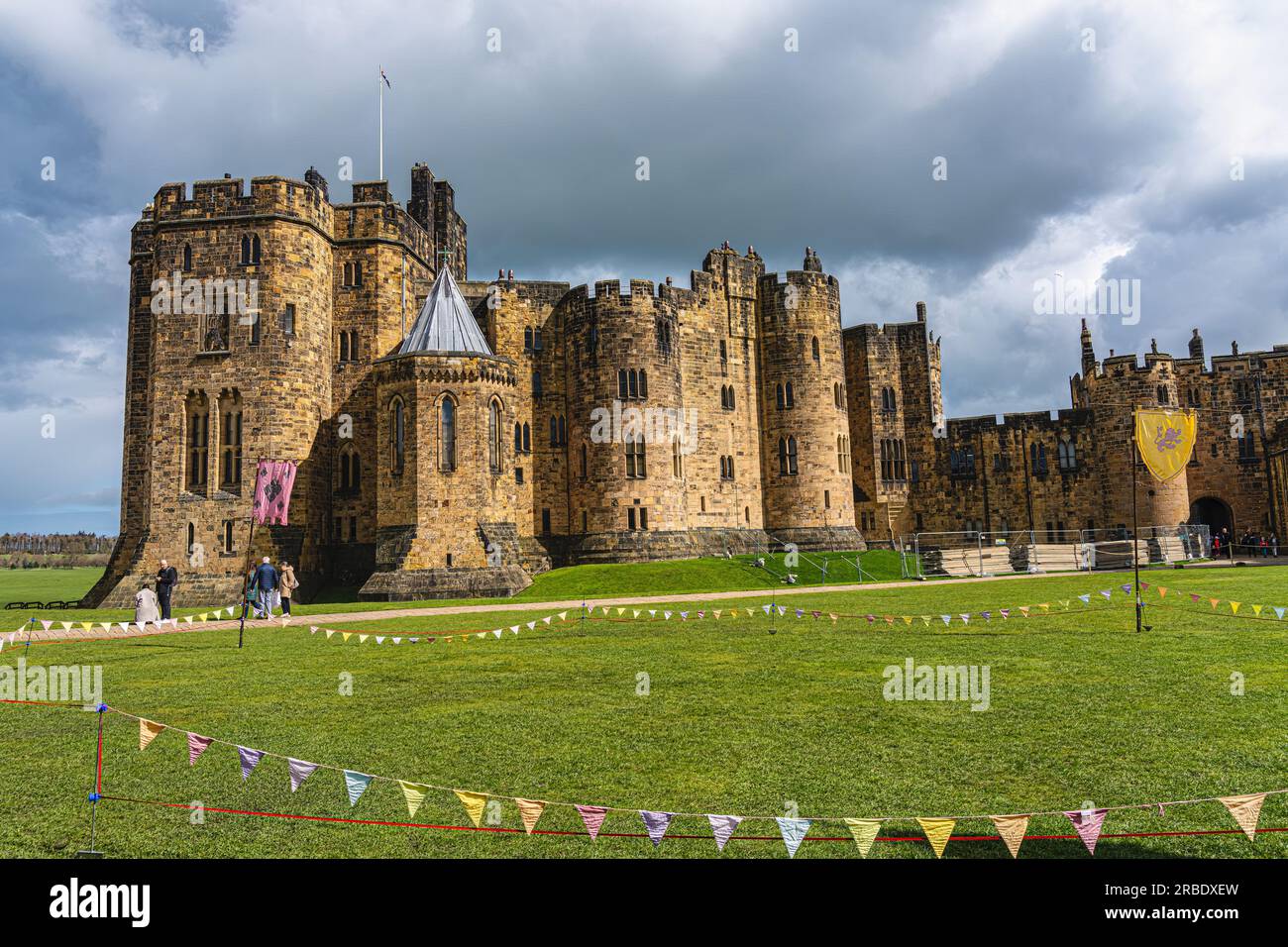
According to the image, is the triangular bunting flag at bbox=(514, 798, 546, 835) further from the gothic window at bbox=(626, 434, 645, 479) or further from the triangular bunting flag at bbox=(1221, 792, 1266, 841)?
the gothic window at bbox=(626, 434, 645, 479)

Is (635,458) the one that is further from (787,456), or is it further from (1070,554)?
(1070,554)

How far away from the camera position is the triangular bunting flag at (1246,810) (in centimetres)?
553

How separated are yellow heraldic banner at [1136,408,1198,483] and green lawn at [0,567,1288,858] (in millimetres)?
10098

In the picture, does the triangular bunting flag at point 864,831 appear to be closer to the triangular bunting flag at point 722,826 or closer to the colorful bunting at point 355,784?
the triangular bunting flag at point 722,826

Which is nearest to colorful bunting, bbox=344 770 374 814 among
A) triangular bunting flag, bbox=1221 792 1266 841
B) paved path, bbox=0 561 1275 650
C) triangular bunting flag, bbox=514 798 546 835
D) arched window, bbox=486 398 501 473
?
triangular bunting flag, bbox=514 798 546 835

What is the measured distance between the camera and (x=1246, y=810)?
5566 millimetres

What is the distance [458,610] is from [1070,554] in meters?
29.9

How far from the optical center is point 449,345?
38.0 meters

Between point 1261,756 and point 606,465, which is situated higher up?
point 606,465

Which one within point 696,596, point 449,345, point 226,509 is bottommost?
point 696,596

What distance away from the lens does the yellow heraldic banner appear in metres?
26.0
